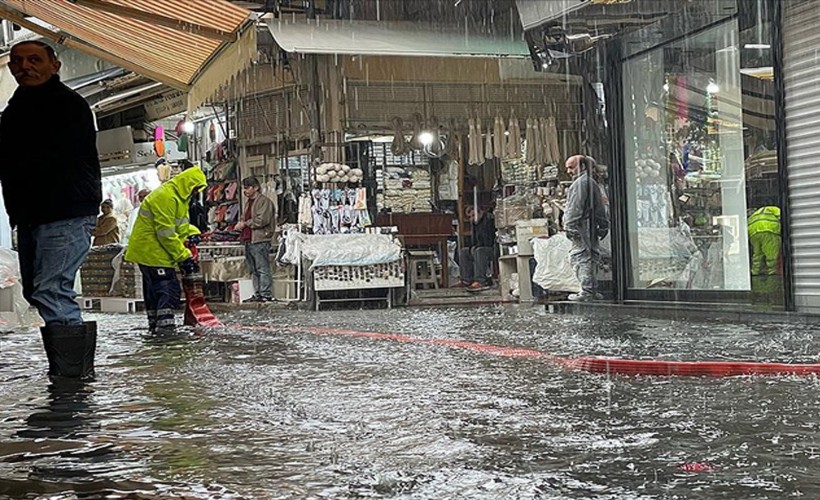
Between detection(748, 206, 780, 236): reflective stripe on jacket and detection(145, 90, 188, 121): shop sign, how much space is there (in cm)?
1439

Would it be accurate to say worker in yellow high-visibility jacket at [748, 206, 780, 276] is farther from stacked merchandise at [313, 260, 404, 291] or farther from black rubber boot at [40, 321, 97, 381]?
black rubber boot at [40, 321, 97, 381]

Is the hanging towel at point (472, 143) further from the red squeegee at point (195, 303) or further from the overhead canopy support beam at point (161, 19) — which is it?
the overhead canopy support beam at point (161, 19)

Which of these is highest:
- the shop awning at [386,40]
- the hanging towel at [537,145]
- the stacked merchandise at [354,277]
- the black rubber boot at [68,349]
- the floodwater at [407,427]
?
the shop awning at [386,40]

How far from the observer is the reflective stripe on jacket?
35.7ft

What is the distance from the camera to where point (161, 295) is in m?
10.7

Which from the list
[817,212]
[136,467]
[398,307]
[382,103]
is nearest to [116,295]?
[398,307]

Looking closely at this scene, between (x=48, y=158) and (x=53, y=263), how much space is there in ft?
2.04

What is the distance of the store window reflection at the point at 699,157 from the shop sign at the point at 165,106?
483 inches

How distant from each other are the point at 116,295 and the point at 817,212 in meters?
11.0

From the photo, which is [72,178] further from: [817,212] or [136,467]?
[817,212]

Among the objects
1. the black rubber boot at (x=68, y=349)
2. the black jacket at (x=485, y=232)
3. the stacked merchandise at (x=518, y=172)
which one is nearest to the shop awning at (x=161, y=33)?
the black rubber boot at (x=68, y=349)

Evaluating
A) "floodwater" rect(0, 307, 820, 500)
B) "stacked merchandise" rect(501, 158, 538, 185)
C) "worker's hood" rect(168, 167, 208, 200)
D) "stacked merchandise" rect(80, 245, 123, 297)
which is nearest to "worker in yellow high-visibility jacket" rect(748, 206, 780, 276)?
"floodwater" rect(0, 307, 820, 500)

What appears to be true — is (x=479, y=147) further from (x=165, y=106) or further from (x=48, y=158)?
(x=48, y=158)

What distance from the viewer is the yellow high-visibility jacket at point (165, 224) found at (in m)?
10.5
